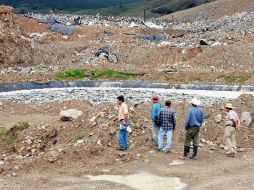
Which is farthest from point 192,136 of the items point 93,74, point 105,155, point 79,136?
point 93,74

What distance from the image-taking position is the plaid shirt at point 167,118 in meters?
21.3

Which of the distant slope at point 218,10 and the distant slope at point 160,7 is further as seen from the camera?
the distant slope at point 160,7

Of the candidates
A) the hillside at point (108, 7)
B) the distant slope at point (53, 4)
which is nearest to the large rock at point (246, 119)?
the hillside at point (108, 7)

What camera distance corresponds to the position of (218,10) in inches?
3472

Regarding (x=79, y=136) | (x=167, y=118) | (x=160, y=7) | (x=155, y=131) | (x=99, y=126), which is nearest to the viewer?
(x=167, y=118)

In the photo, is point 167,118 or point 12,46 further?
point 12,46

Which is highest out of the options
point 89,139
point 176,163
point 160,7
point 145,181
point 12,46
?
point 160,7

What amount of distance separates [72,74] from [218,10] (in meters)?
55.3

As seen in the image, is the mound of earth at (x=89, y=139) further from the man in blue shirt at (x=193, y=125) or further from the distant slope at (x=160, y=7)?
the distant slope at (x=160, y=7)

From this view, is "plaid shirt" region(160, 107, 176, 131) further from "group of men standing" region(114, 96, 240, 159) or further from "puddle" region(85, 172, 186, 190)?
"puddle" region(85, 172, 186, 190)

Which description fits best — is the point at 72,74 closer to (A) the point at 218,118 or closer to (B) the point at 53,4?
(A) the point at 218,118

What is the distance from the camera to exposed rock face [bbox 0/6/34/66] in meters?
40.8

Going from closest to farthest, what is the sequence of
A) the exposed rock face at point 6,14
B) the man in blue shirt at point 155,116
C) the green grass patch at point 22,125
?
the man in blue shirt at point 155,116 → the green grass patch at point 22,125 → the exposed rock face at point 6,14

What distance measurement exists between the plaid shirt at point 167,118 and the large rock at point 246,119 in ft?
14.2
